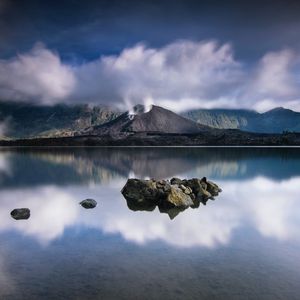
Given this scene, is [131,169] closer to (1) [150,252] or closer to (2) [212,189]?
(2) [212,189]

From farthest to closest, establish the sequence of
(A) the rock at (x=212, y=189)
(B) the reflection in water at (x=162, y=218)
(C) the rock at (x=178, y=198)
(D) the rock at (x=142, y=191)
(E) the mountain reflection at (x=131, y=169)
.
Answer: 1. (E) the mountain reflection at (x=131, y=169)
2. (A) the rock at (x=212, y=189)
3. (D) the rock at (x=142, y=191)
4. (C) the rock at (x=178, y=198)
5. (B) the reflection in water at (x=162, y=218)

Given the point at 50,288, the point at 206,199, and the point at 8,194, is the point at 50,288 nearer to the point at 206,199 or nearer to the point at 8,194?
the point at 206,199

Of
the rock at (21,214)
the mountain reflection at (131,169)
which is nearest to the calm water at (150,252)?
the rock at (21,214)

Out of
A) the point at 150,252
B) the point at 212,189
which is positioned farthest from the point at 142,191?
the point at 150,252

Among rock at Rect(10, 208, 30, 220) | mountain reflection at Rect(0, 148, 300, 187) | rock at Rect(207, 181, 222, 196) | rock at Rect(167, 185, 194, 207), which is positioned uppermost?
rock at Rect(167, 185, 194, 207)

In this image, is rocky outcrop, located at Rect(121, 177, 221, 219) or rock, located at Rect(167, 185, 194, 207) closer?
rocky outcrop, located at Rect(121, 177, 221, 219)

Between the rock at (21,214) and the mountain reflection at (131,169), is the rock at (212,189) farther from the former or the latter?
the rock at (21,214)

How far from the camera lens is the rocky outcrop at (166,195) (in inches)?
974

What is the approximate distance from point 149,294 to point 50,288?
3.26m

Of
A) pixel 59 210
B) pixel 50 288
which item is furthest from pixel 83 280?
pixel 59 210

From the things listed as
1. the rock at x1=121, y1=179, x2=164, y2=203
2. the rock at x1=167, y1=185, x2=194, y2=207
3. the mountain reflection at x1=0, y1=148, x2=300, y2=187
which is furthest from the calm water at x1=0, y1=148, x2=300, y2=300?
the mountain reflection at x1=0, y1=148, x2=300, y2=187

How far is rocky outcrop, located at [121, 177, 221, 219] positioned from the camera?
24750mm

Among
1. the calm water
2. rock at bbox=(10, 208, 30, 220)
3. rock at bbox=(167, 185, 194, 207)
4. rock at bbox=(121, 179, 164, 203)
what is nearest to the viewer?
the calm water

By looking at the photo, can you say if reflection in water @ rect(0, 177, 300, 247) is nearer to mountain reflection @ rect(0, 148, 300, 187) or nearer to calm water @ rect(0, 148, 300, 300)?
calm water @ rect(0, 148, 300, 300)
